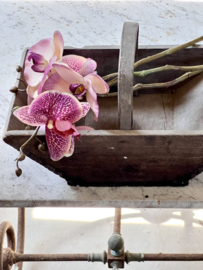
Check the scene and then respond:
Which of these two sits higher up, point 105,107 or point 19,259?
point 105,107

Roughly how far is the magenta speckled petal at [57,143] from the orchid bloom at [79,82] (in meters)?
0.07

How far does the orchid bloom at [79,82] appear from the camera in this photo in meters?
0.45

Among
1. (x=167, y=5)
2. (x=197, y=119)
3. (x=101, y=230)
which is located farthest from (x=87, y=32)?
(x=101, y=230)

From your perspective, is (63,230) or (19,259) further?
(63,230)

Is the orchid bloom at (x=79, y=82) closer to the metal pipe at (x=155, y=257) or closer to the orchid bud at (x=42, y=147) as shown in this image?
the orchid bud at (x=42, y=147)

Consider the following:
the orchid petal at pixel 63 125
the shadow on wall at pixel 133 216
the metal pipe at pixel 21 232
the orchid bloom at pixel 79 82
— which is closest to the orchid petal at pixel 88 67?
the orchid bloom at pixel 79 82

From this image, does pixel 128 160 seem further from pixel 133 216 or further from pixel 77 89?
pixel 133 216

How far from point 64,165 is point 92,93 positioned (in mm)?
165

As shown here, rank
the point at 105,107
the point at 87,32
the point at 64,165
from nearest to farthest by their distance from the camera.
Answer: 1. the point at 64,165
2. the point at 105,107
3. the point at 87,32

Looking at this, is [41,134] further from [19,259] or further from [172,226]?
[172,226]

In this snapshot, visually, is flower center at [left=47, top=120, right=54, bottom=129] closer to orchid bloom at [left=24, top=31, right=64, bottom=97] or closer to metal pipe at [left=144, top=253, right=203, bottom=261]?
orchid bloom at [left=24, top=31, right=64, bottom=97]

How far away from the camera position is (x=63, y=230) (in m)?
1.11

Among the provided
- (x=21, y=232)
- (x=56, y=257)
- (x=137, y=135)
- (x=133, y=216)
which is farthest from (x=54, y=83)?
(x=133, y=216)

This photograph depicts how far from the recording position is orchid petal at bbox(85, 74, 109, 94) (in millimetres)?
478
